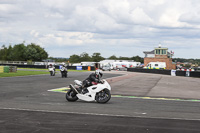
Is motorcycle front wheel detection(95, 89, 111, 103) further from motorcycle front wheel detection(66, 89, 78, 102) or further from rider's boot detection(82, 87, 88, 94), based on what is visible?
motorcycle front wheel detection(66, 89, 78, 102)

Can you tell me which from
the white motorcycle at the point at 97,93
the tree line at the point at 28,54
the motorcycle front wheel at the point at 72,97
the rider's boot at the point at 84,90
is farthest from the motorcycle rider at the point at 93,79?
the tree line at the point at 28,54

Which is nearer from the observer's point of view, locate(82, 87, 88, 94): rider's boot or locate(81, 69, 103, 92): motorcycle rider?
locate(81, 69, 103, 92): motorcycle rider

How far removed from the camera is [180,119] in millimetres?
8844

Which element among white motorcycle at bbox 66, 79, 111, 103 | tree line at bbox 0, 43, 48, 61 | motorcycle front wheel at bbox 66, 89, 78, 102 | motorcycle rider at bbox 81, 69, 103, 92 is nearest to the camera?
Answer: white motorcycle at bbox 66, 79, 111, 103

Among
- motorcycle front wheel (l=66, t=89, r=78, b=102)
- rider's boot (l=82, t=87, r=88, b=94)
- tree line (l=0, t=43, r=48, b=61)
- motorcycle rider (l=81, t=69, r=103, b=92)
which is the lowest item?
motorcycle front wheel (l=66, t=89, r=78, b=102)

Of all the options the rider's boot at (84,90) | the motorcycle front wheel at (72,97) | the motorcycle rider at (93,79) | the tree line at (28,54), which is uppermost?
the tree line at (28,54)

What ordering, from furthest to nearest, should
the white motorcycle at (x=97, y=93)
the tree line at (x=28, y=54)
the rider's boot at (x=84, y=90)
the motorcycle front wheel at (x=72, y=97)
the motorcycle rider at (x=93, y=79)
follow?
the tree line at (x=28, y=54) → the motorcycle front wheel at (x=72, y=97) → the rider's boot at (x=84, y=90) → the motorcycle rider at (x=93, y=79) → the white motorcycle at (x=97, y=93)

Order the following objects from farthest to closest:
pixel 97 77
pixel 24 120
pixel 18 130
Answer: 1. pixel 97 77
2. pixel 24 120
3. pixel 18 130

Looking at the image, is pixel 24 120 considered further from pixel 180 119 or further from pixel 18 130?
pixel 180 119

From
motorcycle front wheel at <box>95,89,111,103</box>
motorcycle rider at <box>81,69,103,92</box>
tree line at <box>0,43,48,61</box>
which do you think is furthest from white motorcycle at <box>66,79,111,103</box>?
tree line at <box>0,43,48,61</box>

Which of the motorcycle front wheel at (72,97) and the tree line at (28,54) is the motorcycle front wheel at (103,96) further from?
the tree line at (28,54)

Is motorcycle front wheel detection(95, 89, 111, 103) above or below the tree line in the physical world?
below

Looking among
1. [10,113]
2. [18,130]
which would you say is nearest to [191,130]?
[18,130]

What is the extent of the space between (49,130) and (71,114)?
2.35 m
